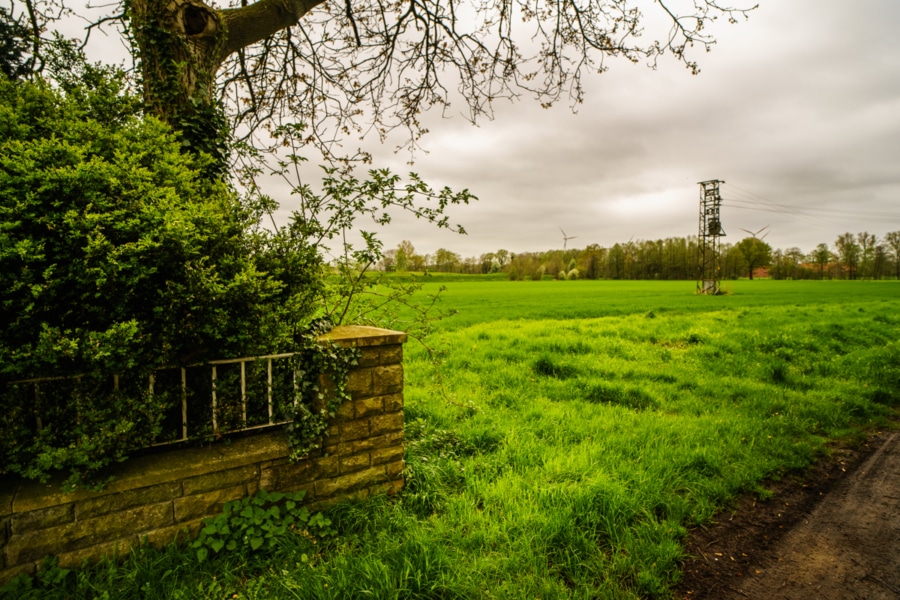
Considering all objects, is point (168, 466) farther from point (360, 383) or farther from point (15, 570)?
point (360, 383)

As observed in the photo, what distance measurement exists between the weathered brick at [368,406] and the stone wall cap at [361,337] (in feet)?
1.46

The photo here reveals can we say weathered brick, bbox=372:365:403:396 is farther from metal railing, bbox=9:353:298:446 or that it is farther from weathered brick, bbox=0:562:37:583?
weathered brick, bbox=0:562:37:583

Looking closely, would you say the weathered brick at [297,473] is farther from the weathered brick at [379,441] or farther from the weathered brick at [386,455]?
the weathered brick at [386,455]

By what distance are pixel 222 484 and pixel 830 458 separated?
5.72 m

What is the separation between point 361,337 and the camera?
3.12 meters

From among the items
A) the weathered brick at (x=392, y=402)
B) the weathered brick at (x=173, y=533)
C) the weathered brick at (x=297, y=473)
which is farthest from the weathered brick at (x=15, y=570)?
the weathered brick at (x=392, y=402)

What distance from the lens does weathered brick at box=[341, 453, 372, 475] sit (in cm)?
311

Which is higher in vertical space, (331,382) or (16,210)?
(16,210)

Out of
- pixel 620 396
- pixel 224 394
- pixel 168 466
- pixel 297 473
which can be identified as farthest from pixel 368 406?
pixel 620 396

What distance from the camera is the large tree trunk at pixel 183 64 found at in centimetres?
388

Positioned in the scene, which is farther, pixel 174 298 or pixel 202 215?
pixel 202 215

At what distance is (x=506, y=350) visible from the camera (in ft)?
27.1

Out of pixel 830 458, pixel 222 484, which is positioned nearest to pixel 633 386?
Answer: pixel 830 458

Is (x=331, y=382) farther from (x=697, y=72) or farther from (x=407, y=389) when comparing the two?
(x=697, y=72)
